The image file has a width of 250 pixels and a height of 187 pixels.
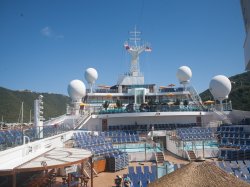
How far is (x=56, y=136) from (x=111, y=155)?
11.1 feet

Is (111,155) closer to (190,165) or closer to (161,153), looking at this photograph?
(161,153)

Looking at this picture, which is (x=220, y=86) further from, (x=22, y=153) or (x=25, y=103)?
(x=25, y=103)

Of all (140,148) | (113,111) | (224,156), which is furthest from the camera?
(113,111)

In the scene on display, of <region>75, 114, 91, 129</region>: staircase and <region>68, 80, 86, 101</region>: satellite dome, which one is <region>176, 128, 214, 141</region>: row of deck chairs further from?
Answer: <region>68, 80, 86, 101</region>: satellite dome

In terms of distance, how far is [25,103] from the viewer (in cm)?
7962

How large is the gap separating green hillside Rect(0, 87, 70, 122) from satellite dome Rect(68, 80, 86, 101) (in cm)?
3545

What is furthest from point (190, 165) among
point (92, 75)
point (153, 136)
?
point (92, 75)

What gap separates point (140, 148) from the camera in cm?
1898

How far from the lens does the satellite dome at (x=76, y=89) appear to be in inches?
1181

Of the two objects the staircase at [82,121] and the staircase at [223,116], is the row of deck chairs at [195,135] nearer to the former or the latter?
the staircase at [223,116]

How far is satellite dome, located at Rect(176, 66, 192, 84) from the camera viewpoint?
32062mm

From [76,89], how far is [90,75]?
3.48 metres

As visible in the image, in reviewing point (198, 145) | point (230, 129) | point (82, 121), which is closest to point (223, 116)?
point (230, 129)

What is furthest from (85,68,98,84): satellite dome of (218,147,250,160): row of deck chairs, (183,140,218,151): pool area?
(218,147,250,160): row of deck chairs
